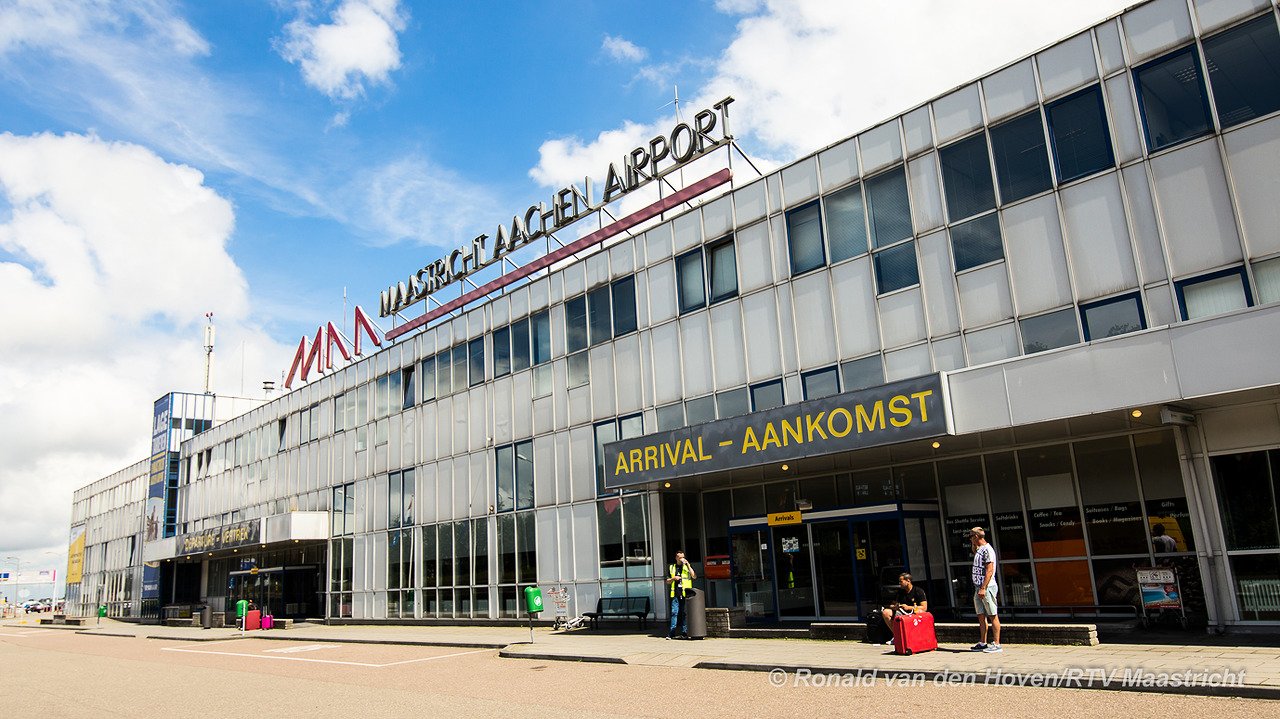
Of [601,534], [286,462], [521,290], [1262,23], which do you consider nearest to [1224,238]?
[1262,23]

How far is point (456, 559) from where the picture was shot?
1169 inches

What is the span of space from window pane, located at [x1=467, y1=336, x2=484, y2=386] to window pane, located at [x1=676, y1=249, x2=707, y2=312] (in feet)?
31.4

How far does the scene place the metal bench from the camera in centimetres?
2227

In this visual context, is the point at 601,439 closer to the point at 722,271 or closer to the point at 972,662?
the point at 722,271

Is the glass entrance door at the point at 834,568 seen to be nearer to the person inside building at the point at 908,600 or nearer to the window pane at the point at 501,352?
the person inside building at the point at 908,600

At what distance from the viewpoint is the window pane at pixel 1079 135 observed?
51.3 feet

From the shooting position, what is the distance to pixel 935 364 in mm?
17266

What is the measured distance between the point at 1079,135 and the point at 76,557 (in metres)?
84.9

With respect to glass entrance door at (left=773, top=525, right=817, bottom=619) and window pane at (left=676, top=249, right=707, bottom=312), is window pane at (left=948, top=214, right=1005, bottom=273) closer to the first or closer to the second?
glass entrance door at (left=773, top=525, right=817, bottom=619)

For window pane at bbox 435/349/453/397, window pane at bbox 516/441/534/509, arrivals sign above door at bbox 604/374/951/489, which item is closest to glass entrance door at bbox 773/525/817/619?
arrivals sign above door at bbox 604/374/951/489

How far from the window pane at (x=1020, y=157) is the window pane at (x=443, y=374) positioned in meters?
20.3

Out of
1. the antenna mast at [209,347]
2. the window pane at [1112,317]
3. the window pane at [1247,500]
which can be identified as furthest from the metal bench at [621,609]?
the antenna mast at [209,347]

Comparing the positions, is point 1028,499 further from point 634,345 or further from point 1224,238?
point 634,345

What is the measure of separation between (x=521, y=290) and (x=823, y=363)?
12.4 meters
